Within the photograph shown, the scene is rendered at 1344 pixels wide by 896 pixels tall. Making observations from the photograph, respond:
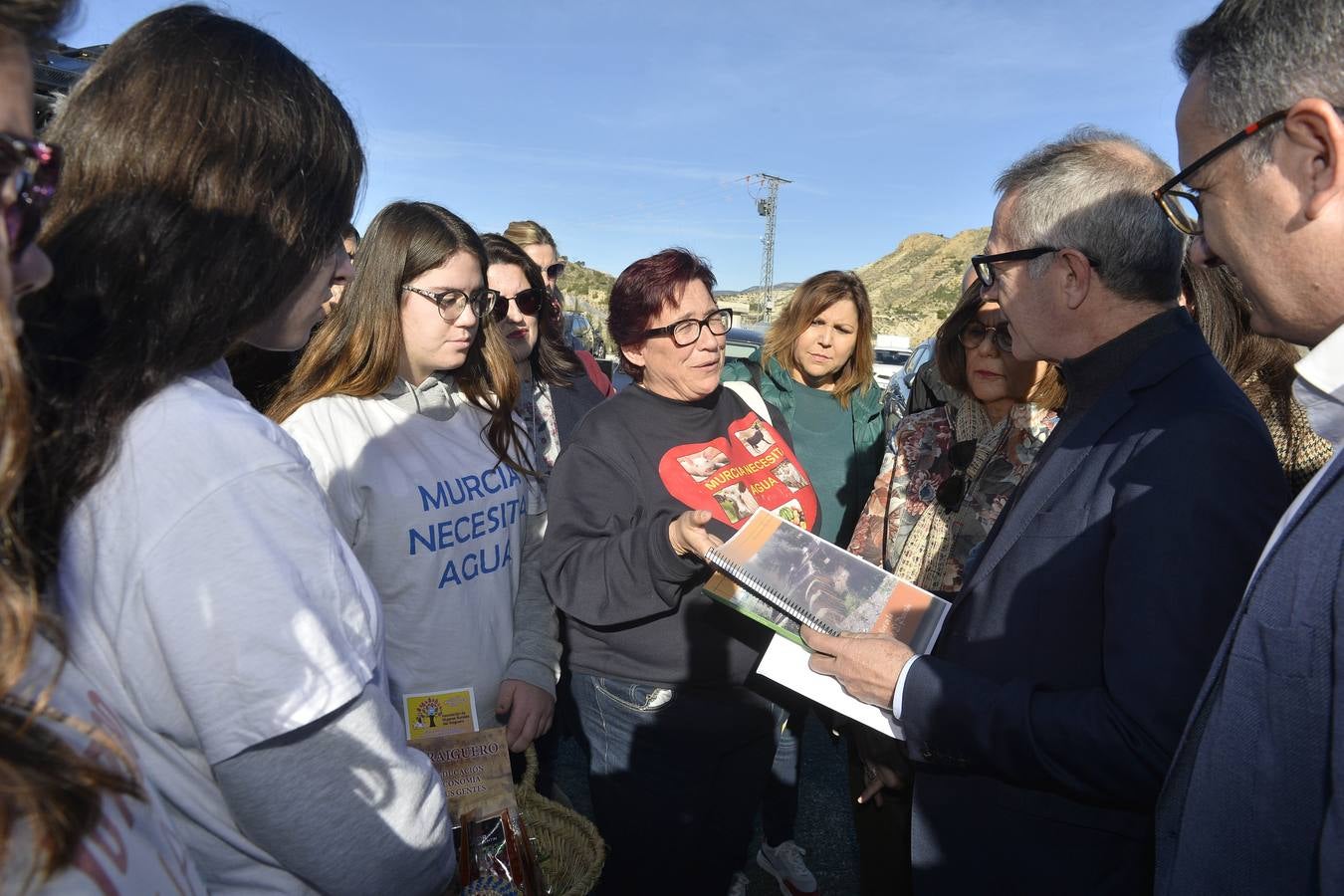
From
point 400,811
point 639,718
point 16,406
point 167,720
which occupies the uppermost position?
point 16,406

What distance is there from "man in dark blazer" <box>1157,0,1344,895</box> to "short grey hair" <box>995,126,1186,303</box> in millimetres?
416

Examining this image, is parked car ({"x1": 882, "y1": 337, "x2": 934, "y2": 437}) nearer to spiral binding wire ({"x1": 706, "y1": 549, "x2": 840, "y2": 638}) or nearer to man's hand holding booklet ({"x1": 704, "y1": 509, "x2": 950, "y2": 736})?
man's hand holding booklet ({"x1": 704, "y1": 509, "x2": 950, "y2": 736})

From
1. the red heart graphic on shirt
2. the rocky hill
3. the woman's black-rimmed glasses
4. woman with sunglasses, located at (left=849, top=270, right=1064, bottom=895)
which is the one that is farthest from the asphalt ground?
the rocky hill

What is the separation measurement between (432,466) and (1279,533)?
201 cm

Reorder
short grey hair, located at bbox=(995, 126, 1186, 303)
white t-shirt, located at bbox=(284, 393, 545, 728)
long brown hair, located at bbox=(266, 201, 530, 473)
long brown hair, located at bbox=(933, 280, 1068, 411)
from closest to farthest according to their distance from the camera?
short grey hair, located at bbox=(995, 126, 1186, 303), white t-shirt, located at bbox=(284, 393, 545, 728), long brown hair, located at bbox=(266, 201, 530, 473), long brown hair, located at bbox=(933, 280, 1068, 411)

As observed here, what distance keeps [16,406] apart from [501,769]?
1299 mm

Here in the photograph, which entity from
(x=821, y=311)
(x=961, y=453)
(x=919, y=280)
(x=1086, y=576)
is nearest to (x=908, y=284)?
(x=919, y=280)

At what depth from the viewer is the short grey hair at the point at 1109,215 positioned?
1.62 meters

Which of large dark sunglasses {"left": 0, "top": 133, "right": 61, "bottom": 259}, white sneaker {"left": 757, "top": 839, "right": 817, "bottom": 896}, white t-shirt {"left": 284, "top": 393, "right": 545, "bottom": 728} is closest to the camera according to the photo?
large dark sunglasses {"left": 0, "top": 133, "right": 61, "bottom": 259}

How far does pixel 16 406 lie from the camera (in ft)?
1.95

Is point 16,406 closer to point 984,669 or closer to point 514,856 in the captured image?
point 514,856

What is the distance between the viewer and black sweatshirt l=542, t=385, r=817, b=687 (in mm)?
2193

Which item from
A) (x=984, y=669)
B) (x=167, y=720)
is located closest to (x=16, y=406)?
(x=167, y=720)

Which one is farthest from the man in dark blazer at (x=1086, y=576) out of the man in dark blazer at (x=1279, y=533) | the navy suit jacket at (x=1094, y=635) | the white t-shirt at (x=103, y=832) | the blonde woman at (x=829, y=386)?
the blonde woman at (x=829, y=386)
